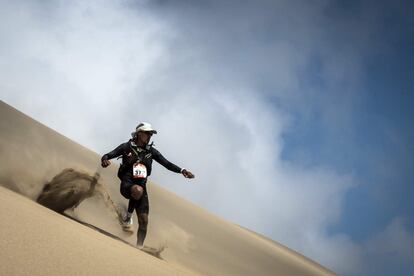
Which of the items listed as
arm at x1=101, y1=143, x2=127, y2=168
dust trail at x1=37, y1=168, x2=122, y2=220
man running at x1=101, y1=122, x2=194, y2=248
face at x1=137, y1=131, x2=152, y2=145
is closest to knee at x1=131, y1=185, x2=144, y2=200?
man running at x1=101, y1=122, x2=194, y2=248

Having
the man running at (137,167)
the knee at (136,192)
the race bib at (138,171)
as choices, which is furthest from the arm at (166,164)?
the knee at (136,192)

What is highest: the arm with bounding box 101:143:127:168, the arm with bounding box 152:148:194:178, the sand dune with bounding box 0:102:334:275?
the arm with bounding box 152:148:194:178

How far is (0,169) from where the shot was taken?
7059 millimetres

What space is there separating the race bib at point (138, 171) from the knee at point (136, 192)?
22 cm

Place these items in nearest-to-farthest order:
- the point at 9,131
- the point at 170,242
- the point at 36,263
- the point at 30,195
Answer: the point at 36,263 → the point at 30,195 → the point at 170,242 → the point at 9,131

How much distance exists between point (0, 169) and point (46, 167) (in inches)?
72.0

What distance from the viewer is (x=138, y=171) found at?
6602mm

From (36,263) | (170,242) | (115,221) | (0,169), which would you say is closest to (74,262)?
(36,263)

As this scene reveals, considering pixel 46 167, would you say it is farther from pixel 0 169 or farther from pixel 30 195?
pixel 30 195

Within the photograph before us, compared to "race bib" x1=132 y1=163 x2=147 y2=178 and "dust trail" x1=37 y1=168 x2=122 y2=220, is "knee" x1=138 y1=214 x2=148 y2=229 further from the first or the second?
"race bib" x1=132 y1=163 x2=147 y2=178

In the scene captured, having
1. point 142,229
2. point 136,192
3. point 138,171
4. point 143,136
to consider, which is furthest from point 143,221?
point 143,136

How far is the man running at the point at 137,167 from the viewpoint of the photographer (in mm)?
6457

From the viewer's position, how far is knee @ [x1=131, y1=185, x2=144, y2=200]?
638 cm

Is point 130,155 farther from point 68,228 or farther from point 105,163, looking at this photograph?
point 68,228
